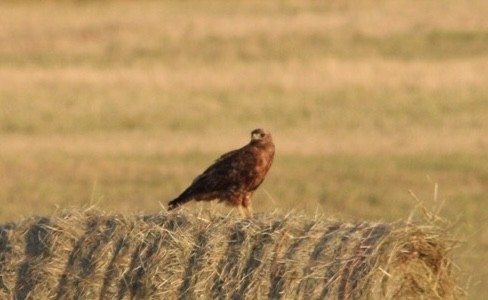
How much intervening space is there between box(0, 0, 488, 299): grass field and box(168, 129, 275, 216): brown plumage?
83 centimetres

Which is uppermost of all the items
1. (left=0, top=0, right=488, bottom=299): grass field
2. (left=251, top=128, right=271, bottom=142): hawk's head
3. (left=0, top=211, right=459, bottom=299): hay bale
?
(left=251, top=128, right=271, bottom=142): hawk's head

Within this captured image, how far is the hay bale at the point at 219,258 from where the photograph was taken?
691 cm

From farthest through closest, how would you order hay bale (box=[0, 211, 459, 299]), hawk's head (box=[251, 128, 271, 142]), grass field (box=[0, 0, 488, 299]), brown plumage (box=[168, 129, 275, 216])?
grass field (box=[0, 0, 488, 299]), hawk's head (box=[251, 128, 271, 142]), brown plumage (box=[168, 129, 275, 216]), hay bale (box=[0, 211, 459, 299])

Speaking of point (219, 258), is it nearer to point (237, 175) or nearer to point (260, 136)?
point (237, 175)

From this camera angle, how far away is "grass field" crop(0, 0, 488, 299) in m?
16.6

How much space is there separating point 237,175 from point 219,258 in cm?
150

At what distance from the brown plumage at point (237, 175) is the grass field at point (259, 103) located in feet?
2.73

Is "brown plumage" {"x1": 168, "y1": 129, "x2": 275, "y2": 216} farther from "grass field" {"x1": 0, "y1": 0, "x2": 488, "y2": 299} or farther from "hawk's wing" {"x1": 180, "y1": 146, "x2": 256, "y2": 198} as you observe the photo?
"grass field" {"x1": 0, "y1": 0, "x2": 488, "y2": 299}

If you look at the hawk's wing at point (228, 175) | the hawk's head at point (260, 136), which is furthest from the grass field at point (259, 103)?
the hawk's head at point (260, 136)

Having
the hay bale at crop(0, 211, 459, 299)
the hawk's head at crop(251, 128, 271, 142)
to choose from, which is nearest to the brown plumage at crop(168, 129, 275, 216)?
the hawk's head at crop(251, 128, 271, 142)

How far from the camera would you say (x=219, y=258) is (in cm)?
718

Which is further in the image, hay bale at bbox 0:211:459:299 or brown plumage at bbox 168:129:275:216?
brown plumage at bbox 168:129:275:216

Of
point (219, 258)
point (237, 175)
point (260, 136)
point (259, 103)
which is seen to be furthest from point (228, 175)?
point (259, 103)

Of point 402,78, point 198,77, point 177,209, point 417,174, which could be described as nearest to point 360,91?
point 402,78
